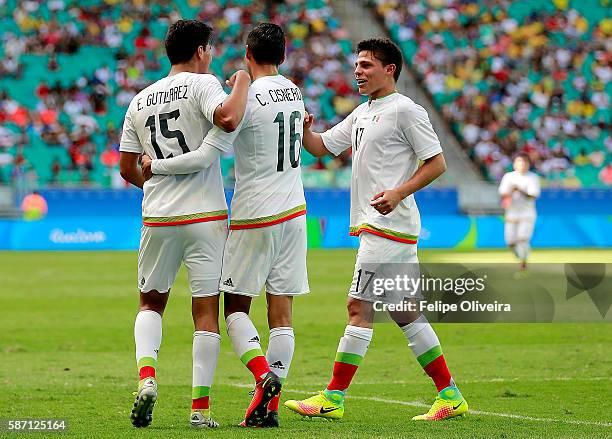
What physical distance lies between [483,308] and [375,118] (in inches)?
292

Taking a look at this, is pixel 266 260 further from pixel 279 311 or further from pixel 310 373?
pixel 310 373

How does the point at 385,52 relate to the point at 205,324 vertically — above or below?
above

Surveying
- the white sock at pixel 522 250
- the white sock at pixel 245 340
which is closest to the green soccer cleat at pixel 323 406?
the white sock at pixel 245 340

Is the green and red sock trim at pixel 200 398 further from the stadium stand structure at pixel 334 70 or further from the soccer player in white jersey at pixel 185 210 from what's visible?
the stadium stand structure at pixel 334 70

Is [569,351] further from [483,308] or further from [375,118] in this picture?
[375,118]

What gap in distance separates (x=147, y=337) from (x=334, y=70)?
29.0 metres

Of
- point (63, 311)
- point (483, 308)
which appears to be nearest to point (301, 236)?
point (483, 308)

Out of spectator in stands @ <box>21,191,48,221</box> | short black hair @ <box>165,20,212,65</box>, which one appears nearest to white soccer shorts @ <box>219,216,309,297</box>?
short black hair @ <box>165,20,212,65</box>

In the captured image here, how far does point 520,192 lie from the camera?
877 inches

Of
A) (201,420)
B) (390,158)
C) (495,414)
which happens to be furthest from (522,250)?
(201,420)

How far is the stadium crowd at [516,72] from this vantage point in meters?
34.7

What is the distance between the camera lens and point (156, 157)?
711 cm

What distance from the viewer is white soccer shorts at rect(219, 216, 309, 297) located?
23.2 ft

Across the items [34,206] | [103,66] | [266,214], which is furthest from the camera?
[103,66]
